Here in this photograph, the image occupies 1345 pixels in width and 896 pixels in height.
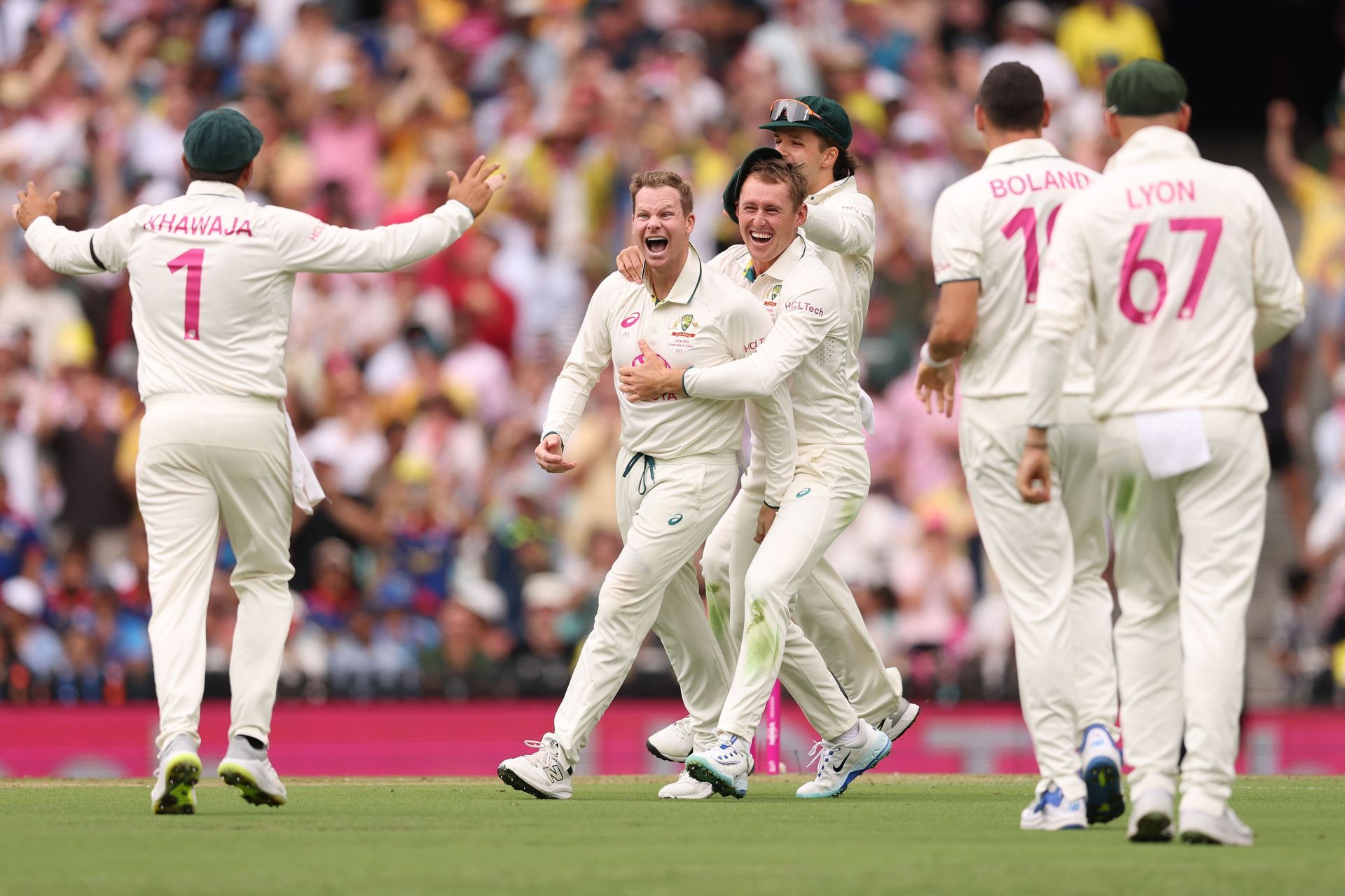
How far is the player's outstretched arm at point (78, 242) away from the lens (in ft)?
28.8

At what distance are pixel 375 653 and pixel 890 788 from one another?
5187mm

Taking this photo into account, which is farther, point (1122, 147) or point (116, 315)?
point (116, 315)

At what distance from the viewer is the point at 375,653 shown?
1471 cm

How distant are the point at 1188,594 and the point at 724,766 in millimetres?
2462

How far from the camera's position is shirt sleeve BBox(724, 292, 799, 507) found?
936cm

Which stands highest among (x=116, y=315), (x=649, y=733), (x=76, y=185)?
(x=76, y=185)

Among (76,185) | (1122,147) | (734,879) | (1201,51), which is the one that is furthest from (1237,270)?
(1201,51)

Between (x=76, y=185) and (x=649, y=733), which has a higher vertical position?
(x=76, y=185)

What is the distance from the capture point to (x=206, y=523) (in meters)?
8.64

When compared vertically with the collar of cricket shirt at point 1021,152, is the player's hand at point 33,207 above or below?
below

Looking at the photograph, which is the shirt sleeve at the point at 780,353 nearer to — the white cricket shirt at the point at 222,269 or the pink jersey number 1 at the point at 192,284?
the white cricket shirt at the point at 222,269

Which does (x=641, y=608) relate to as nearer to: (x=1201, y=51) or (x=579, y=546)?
(x=579, y=546)

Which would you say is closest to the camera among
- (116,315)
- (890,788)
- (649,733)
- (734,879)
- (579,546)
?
(734,879)

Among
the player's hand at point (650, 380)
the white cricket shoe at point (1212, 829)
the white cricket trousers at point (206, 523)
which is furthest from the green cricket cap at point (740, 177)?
the white cricket shoe at point (1212, 829)
